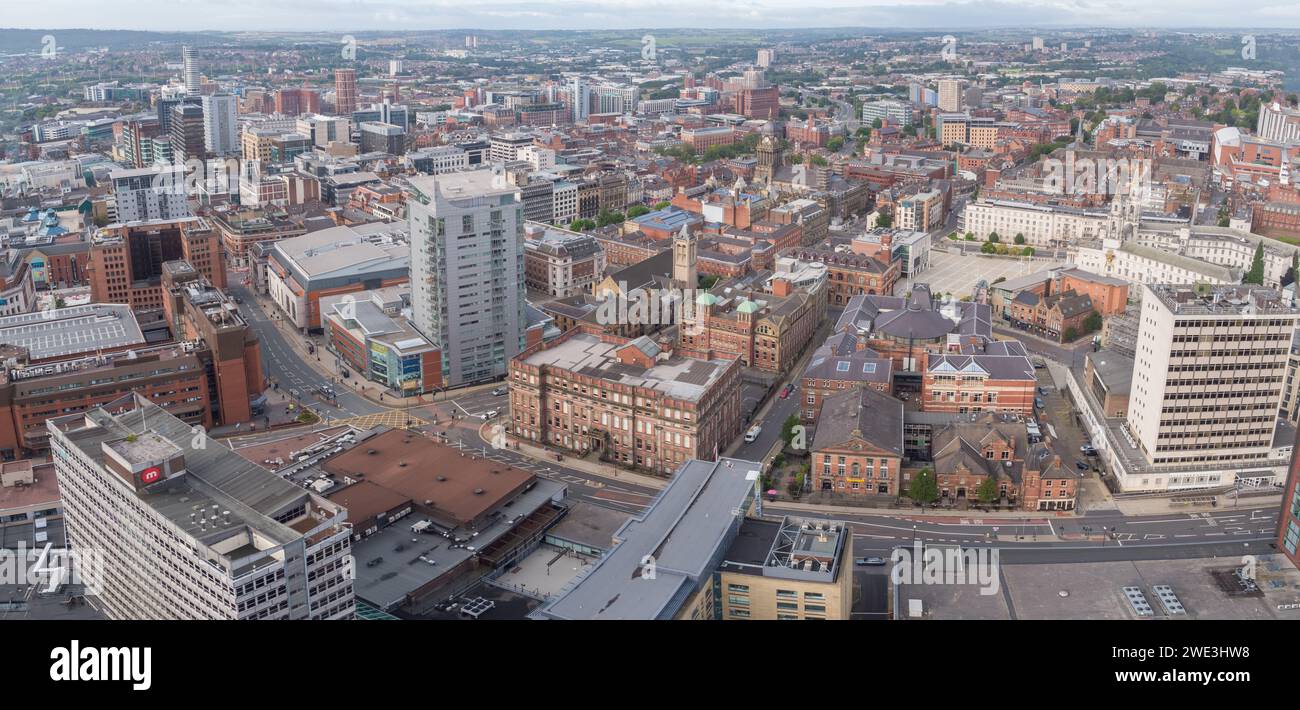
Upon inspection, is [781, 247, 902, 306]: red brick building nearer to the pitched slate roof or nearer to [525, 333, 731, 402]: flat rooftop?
the pitched slate roof

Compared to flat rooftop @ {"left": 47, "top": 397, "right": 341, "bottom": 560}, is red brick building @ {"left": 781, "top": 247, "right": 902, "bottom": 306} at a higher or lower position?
lower

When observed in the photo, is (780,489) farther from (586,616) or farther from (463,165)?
(463,165)

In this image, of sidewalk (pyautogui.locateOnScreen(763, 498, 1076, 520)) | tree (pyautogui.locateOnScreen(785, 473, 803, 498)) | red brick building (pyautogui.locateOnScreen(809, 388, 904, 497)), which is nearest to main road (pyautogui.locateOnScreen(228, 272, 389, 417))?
tree (pyautogui.locateOnScreen(785, 473, 803, 498))

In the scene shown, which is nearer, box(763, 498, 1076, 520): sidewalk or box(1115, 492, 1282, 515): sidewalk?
box(763, 498, 1076, 520): sidewalk

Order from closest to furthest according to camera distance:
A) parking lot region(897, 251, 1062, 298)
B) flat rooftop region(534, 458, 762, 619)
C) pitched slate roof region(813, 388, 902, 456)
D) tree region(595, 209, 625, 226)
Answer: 1. flat rooftop region(534, 458, 762, 619)
2. pitched slate roof region(813, 388, 902, 456)
3. parking lot region(897, 251, 1062, 298)
4. tree region(595, 209, 625, 226)

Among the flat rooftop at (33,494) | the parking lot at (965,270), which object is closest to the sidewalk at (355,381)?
the flat rooftop at (33,494)

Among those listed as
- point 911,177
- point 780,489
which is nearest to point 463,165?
point 911,177

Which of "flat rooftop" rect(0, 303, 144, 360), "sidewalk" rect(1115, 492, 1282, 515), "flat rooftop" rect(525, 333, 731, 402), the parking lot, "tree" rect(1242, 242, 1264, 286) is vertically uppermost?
"tree" rect(1242, 242, 1264, 286)
